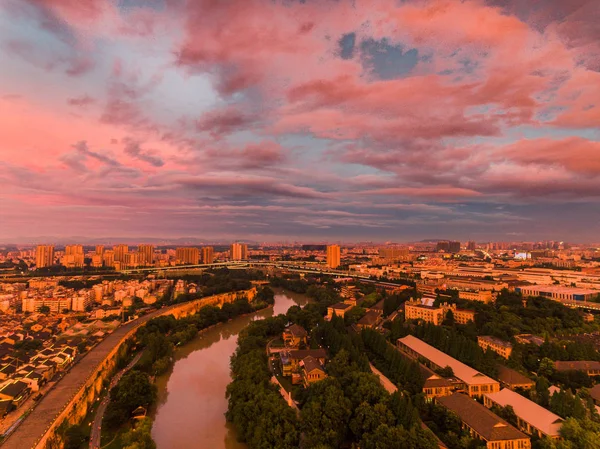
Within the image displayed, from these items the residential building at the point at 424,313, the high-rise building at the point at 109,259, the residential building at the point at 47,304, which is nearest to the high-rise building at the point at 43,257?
the high-rise building at the point at 109,259

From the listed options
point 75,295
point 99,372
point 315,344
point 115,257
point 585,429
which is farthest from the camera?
point 115,257

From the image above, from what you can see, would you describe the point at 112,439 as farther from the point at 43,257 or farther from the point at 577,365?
the point at 43,257

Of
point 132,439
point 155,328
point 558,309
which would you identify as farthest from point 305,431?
point 558,309

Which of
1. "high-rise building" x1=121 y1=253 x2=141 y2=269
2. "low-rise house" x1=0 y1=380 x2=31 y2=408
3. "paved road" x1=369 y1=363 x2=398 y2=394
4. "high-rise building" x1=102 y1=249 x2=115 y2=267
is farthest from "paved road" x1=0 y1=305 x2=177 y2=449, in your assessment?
"high-rise building" x1=102 y1=249 x2=115 y2=267

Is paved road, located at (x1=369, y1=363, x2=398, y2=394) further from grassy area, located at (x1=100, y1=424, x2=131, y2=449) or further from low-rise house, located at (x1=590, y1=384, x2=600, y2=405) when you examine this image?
grassy area, located at (x1=100, y1=424, x2=131, y2=449)

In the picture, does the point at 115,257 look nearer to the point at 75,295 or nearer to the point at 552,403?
the point at 75,295

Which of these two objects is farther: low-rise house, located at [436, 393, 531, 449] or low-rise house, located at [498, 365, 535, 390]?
low-rise house, located at [498, 365, 535, 390]
